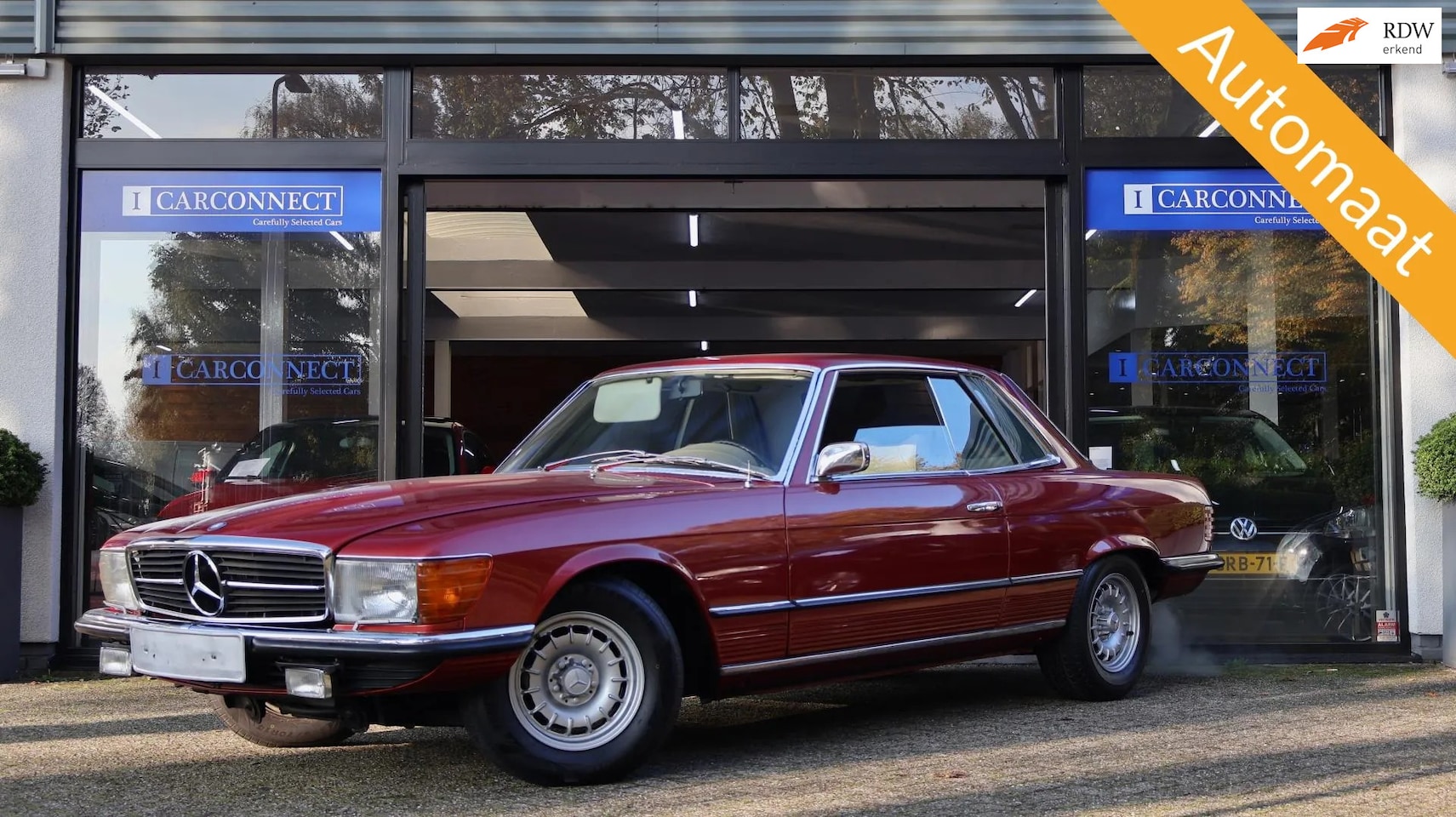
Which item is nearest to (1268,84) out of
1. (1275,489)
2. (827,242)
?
(1275,489)

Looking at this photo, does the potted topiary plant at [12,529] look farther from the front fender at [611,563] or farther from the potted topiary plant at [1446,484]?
the potted topiary plant at [1446,484]

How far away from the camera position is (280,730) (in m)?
5.51

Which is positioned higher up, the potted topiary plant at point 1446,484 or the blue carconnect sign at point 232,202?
the blue carconnect sign at point 232,202

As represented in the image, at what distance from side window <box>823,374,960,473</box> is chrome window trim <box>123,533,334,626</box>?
207 cm

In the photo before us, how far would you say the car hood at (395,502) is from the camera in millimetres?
4559

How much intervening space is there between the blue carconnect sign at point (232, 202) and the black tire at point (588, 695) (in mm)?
4400

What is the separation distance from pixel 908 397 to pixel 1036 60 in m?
3.21

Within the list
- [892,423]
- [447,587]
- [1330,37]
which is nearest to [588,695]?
[447,587]

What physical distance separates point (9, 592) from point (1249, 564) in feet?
22.5

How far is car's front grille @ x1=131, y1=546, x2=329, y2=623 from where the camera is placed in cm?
447

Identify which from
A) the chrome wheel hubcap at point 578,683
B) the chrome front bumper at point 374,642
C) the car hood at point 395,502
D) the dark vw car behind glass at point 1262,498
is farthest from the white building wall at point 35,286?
the dark vw car behind glass at point 1262,498

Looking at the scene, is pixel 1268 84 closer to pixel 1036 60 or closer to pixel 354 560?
pixel 1036 60

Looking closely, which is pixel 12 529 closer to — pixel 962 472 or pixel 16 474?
pixel 16 474

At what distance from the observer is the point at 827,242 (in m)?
19.5
